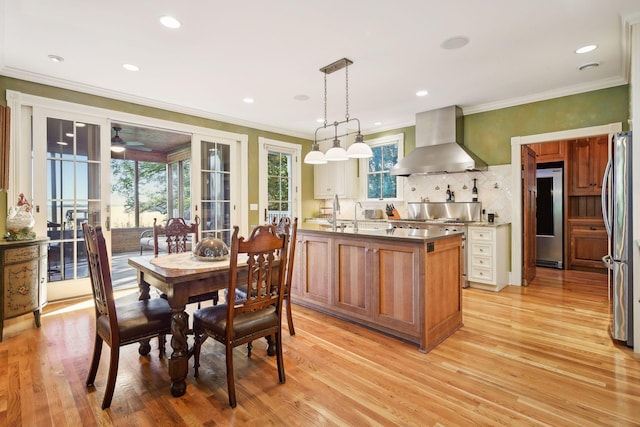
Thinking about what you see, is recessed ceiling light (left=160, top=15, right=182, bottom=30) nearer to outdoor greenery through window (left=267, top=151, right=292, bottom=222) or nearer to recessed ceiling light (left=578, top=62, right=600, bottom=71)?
outdoor greenery through window (left=267, top=151, right=292, bottom=222)

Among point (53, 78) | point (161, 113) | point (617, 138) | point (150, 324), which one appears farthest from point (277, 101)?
point (617, 138)

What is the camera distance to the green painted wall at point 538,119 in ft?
12.4

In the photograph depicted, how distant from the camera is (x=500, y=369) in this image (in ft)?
7.23

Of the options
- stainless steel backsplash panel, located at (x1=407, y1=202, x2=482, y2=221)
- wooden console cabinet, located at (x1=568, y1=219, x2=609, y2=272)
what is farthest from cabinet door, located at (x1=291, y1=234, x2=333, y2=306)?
wooden console cabinet, located at (x1=568, y1=219, x2=609, y2=272)

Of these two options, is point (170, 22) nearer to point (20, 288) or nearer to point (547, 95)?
point (20, 288)

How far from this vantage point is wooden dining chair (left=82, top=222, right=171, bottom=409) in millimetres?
1768

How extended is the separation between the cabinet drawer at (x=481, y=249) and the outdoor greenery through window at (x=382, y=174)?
181 cm

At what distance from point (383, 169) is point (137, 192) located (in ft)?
21.7

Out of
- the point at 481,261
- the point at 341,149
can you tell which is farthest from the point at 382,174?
the point at 341,149

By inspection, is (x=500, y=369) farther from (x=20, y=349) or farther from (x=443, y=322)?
(x=20, y=349)

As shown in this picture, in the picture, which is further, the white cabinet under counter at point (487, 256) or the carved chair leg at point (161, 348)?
the white cabinet under counter at point (487, 256)

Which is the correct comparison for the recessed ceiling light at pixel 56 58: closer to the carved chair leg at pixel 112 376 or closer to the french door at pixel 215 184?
the french door at pixel 215 184

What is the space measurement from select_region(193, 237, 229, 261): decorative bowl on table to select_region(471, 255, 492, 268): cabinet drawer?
11.3ft

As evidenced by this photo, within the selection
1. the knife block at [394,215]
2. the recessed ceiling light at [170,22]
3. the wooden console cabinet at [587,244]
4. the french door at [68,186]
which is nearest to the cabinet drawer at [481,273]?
the knife block at [394,215]
